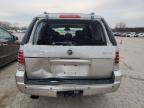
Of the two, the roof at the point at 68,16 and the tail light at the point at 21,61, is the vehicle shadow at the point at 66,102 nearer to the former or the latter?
the tail light at the point at 21,61

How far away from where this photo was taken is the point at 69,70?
10.8 ft

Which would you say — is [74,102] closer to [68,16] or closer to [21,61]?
[21,61]

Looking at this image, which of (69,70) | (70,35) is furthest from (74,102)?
(70,35)

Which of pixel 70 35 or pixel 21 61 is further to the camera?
pixel 70 35

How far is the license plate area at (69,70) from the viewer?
3.28 metres

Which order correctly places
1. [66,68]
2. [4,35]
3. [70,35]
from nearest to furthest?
1. [66,68]
2. [70,35]
3. [4,35]

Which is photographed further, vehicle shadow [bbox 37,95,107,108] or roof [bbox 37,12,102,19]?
vehicle shadow [bbox 37,95,107,108]

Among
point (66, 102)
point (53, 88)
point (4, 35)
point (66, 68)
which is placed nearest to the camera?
point (53, 88)

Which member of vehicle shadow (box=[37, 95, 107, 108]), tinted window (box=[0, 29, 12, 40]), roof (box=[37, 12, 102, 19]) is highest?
roof (box=[37, 12, 102, 19])

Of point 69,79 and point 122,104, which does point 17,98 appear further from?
point 122,104

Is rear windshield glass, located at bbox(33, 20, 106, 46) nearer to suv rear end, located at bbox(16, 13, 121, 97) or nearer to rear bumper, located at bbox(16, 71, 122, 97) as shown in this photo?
suv rear end, located at bbox(16, 13, 121, 97)

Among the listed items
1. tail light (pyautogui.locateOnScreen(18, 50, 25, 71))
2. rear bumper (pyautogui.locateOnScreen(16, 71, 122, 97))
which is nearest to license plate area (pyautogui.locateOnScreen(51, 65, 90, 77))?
rear bumper (pyautogui.locateOnScreen(16, 71, 122, 97))

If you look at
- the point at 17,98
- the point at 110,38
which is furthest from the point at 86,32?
the point at 17,98

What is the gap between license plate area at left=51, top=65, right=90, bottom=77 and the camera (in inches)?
129
